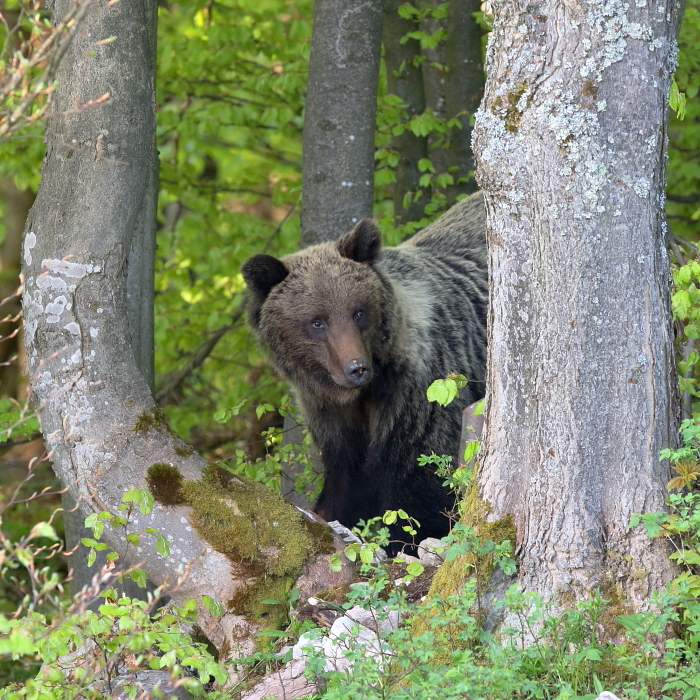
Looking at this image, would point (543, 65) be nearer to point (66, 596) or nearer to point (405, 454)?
point (405, 454)

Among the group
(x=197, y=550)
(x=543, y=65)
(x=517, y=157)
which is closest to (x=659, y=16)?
(x=543, y=65)

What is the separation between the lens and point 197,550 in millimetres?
4188

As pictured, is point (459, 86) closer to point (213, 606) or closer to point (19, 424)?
point (19, 424)

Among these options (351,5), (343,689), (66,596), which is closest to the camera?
(343,689)

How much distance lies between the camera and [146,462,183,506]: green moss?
427cm

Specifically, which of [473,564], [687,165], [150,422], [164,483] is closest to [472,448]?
[473,564]

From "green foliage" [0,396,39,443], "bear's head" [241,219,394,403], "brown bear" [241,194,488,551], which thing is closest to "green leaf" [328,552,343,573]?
"brown bear" [241,194,488,551]

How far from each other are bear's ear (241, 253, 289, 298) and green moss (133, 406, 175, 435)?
4.99ft

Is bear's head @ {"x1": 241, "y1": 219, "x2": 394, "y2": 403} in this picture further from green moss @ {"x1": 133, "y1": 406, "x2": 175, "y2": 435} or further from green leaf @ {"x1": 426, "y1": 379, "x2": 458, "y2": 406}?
green leaf @ {"x1": 426, "y1": 379, "x2": 458, "y2": 406}

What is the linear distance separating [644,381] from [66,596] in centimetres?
669

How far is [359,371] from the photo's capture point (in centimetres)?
531

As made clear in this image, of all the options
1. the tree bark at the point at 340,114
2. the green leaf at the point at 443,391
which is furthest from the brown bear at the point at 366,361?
the green leaf at the point at 443,391

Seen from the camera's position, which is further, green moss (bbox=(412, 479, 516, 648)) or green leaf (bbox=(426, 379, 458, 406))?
green leaf (bbox=(426, 379, 458, 406))

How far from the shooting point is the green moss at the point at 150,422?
14.4 feet
